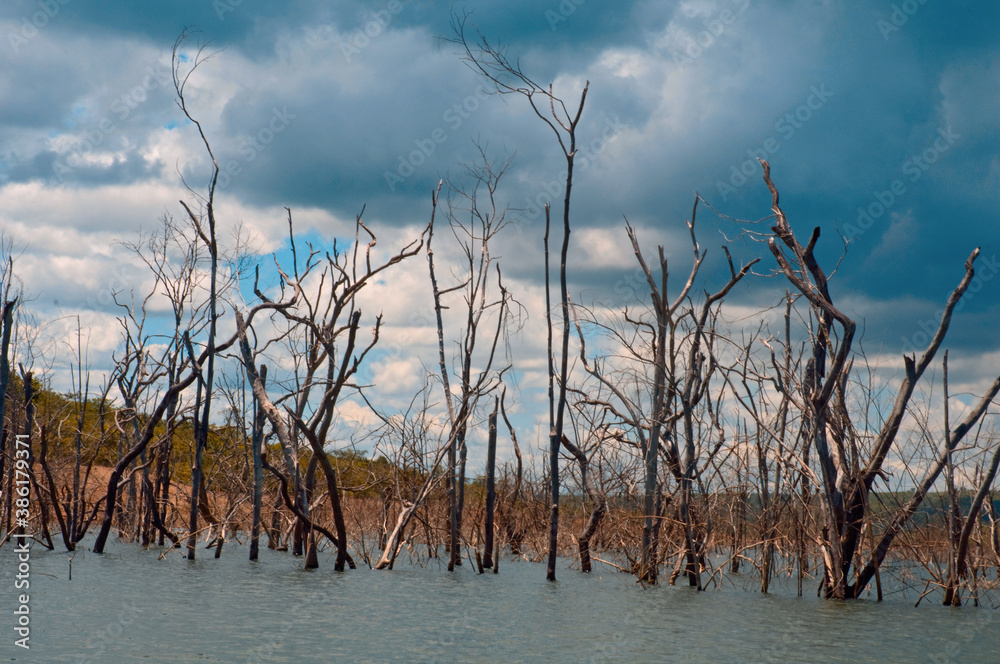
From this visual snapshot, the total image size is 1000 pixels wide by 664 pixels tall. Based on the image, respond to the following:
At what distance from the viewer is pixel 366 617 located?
984 centimetres

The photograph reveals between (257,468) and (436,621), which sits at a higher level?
(257,468)

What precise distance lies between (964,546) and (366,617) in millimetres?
7903

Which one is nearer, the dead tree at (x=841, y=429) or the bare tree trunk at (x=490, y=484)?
the dead tree at (x=841, y=429)

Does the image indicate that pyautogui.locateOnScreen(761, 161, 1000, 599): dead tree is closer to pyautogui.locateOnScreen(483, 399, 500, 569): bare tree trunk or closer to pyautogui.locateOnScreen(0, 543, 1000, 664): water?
pyautogui.locateOnScreen(0, 543, 1000, 664): water

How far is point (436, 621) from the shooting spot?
32.1ft

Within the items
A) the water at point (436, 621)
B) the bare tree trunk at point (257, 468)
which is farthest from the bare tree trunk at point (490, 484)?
the bare tree trunk at point (257, 468)

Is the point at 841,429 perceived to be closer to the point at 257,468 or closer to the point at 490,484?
the point at 490,484

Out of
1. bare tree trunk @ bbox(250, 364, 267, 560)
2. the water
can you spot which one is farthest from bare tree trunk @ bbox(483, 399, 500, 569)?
bare tree trunk @ bbox(250, 364, 267, 560)

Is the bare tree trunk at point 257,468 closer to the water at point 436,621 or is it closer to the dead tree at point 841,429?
the water at point 436,621

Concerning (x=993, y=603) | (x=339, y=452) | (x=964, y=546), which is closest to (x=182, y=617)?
(x=339, y=452)

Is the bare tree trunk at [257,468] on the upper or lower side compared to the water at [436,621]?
upper

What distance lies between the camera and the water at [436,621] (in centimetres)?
789

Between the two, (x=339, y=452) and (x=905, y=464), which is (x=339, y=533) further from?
(x=905, y=464)

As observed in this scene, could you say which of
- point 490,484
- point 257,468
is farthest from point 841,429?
point 257,468
